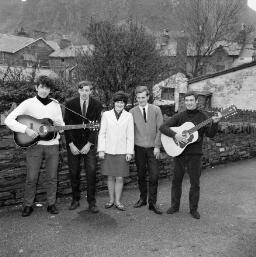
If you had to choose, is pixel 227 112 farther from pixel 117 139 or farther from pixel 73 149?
pixel 73 149

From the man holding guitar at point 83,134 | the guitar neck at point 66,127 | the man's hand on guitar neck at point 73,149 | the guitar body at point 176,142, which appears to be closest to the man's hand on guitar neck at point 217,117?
the guitar body at point 176,142

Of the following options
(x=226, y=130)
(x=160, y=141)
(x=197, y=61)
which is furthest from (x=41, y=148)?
(x=197, y=61)

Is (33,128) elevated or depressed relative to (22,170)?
elevated

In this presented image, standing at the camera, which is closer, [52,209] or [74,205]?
[52,209]

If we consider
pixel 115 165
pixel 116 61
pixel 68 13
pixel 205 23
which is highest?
pixel 68 13

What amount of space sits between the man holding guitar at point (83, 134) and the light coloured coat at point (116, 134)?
0.44 ft

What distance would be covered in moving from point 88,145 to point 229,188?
341 centimetres

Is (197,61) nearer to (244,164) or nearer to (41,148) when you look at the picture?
(244,164)

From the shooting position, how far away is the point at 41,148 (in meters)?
4.65

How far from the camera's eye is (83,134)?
16.0ft

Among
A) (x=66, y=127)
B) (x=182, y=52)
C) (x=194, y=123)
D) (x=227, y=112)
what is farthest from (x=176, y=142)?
(x=182, y=52)

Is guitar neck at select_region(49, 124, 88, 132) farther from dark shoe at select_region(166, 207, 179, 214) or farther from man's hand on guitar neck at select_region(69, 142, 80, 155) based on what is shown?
dark shoe at select_region(166, 207, 179, 214)

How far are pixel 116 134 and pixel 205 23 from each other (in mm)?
30120

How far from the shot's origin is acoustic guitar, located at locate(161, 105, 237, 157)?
4.78m
